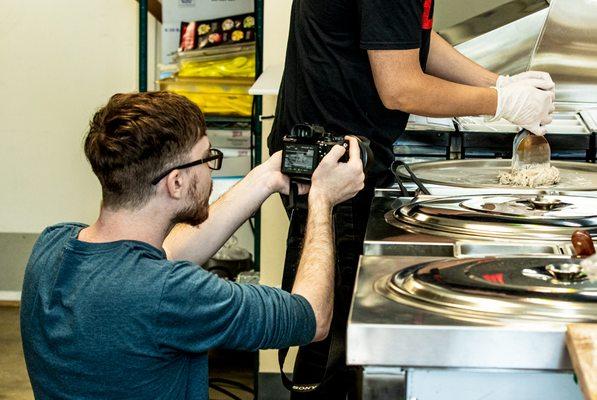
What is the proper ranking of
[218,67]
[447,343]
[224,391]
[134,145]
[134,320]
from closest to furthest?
1. [447,343]
2. [134,320]
3. [134,145]
4. [224,391]
5. [218,67]

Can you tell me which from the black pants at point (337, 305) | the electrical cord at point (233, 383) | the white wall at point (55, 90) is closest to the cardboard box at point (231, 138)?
the white wall at point (55, 90)

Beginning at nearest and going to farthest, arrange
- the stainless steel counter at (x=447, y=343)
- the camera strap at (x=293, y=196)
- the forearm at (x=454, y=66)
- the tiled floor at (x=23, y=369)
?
the stainless steel counter at (x=447, y=343) < the camera strap at (x=293, y=196) < the forearm at (x=454, y=66) < the tiled floor at (x=23, y=369)

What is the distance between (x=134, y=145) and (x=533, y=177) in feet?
2.68

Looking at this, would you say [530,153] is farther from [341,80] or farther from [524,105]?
Answer: [341,80]

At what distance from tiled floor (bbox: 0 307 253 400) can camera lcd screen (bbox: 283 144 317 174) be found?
1812mm

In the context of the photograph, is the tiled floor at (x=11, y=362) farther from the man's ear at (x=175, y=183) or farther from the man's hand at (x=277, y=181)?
the man's ear at (x=175, y=183)

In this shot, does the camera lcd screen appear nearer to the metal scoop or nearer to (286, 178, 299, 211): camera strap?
(286, 178, 299, 211): camera strap

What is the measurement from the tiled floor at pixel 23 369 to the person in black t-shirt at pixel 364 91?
156 cm

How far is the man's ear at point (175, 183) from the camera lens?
1437 millimetres

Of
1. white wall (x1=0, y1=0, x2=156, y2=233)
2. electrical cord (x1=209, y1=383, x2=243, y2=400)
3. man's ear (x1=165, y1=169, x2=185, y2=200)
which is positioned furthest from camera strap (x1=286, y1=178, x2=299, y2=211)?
white wall (x1=0, y1=0, x2=156, y2=233)

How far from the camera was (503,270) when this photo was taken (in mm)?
1118

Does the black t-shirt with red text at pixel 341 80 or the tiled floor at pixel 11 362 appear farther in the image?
the tiled floor at pixel 11 362

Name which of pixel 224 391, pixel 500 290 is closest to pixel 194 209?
pixel 500 290

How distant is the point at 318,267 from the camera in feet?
4.85
